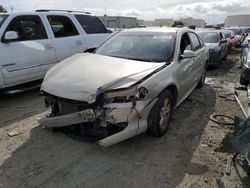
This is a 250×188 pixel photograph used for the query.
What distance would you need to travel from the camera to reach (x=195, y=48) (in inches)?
240

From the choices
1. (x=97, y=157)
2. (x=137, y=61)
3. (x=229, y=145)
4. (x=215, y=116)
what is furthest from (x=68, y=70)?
(x=215, y=116)

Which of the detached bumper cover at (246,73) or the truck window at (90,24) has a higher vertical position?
the truck window at (90,24)

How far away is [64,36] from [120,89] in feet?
12.9

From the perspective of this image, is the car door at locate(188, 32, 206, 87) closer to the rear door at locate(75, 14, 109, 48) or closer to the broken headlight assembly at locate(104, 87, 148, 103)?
the broken headlight assembly at locate(104, 87, 148, 103)

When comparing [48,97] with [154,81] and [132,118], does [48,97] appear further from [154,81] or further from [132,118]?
[154,81]

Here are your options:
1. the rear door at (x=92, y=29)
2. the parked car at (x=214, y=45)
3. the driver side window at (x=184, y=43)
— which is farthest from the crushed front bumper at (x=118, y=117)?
the parked car at (x=214, y=45)

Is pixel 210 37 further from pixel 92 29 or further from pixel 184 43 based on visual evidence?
pixel 184 43

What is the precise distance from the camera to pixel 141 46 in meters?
4.81

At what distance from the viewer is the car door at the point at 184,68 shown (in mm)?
4692

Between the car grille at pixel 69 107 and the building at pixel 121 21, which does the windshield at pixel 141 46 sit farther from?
the building at pixel 121 21

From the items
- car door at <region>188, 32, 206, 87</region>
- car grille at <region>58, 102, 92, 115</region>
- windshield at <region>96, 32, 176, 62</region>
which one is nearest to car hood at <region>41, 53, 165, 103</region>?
car grille at <region>58, 102, 92, 115</region>

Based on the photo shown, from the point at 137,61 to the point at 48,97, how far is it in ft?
4.96

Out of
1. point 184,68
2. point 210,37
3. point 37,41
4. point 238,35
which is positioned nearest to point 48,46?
point 37,41

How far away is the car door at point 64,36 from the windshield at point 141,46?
5.52 feet
